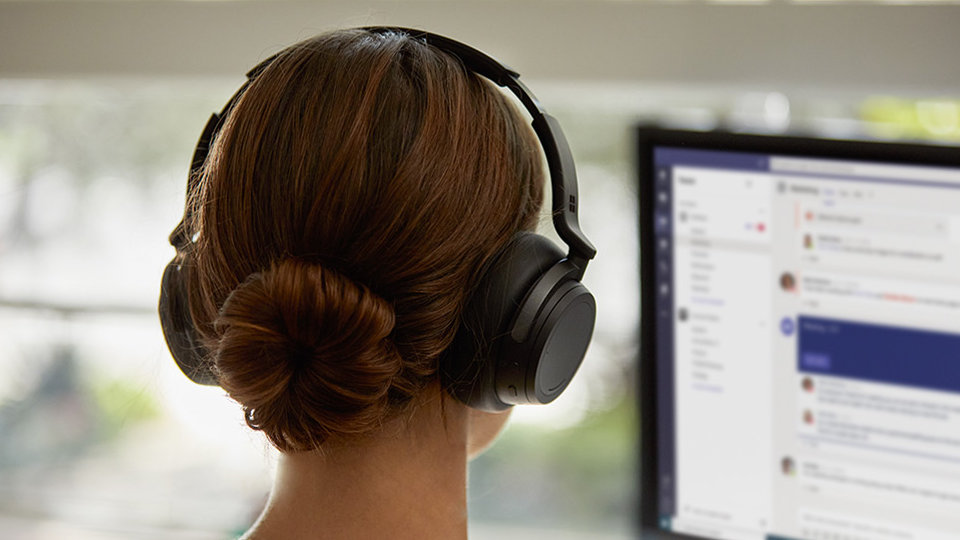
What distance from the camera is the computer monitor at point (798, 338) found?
0.93 metres

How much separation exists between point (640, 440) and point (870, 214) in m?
0.36

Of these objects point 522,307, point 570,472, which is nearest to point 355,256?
point 522,307

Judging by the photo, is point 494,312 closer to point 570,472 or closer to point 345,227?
point 345,227

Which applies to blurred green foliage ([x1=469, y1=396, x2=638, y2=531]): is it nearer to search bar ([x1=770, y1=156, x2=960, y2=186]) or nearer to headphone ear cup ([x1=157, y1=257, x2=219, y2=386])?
search bar ([x1=770, y1=156, x2=960, y2=186])

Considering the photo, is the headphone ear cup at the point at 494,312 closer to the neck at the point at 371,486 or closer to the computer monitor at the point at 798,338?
the neck at the point at 371,486

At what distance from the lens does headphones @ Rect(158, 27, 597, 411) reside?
2.23 feet

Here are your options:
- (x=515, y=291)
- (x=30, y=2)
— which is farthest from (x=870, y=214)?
(x=30, y=2)

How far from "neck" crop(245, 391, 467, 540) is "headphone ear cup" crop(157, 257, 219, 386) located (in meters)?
0.11

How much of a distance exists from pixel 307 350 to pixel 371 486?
0.47 ft

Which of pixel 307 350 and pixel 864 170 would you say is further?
pixel 864 170

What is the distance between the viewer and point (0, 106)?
1.54m

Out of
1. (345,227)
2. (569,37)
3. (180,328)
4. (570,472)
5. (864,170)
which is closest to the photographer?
(345,227)

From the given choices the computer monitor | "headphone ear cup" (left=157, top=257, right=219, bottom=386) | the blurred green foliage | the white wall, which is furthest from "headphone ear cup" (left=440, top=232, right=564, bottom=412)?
the blurred green foliage

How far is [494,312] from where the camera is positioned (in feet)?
2.21
